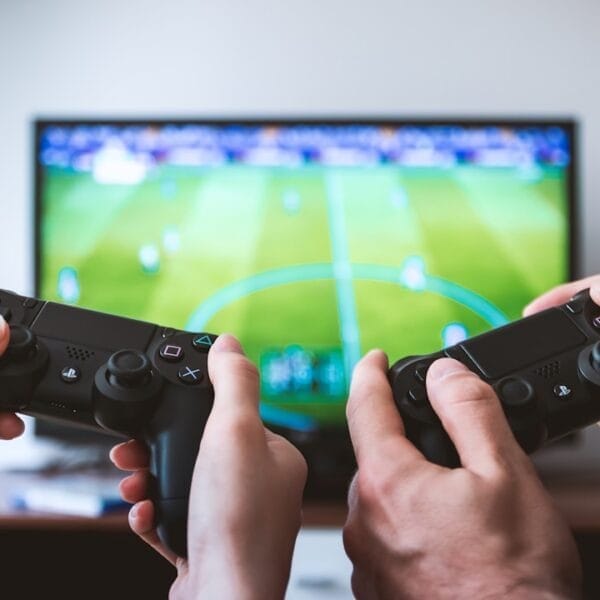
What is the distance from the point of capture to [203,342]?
0.59 m

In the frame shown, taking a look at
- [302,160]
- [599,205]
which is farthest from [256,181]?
[599,205]

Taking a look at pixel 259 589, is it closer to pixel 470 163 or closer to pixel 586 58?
pixel 470 163

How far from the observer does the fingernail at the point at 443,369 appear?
551 millimetres

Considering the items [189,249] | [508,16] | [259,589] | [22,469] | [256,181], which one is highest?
[508,16]

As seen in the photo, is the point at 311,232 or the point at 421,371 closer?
the point at 421,371

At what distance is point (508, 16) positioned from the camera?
1808 mm

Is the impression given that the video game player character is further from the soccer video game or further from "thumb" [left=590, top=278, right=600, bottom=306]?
the soccer video game

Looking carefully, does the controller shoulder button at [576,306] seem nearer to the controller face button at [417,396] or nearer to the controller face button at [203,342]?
the controller face button at [417,396]

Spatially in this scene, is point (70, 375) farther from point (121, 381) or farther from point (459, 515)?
point (459, 515)

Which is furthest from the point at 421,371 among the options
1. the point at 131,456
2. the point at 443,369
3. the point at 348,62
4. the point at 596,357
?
the point at 348,62

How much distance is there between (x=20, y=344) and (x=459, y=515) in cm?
32

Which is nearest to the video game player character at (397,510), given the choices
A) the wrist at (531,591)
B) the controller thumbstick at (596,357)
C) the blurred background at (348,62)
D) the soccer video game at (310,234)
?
the wrist at (531,591)

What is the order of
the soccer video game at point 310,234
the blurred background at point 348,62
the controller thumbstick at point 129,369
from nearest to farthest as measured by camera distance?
the controller thumbstick at point 129,369 < the soccer video game at point 310,234 < the blurred background at point 348,62

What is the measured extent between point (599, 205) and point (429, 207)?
47 cm
